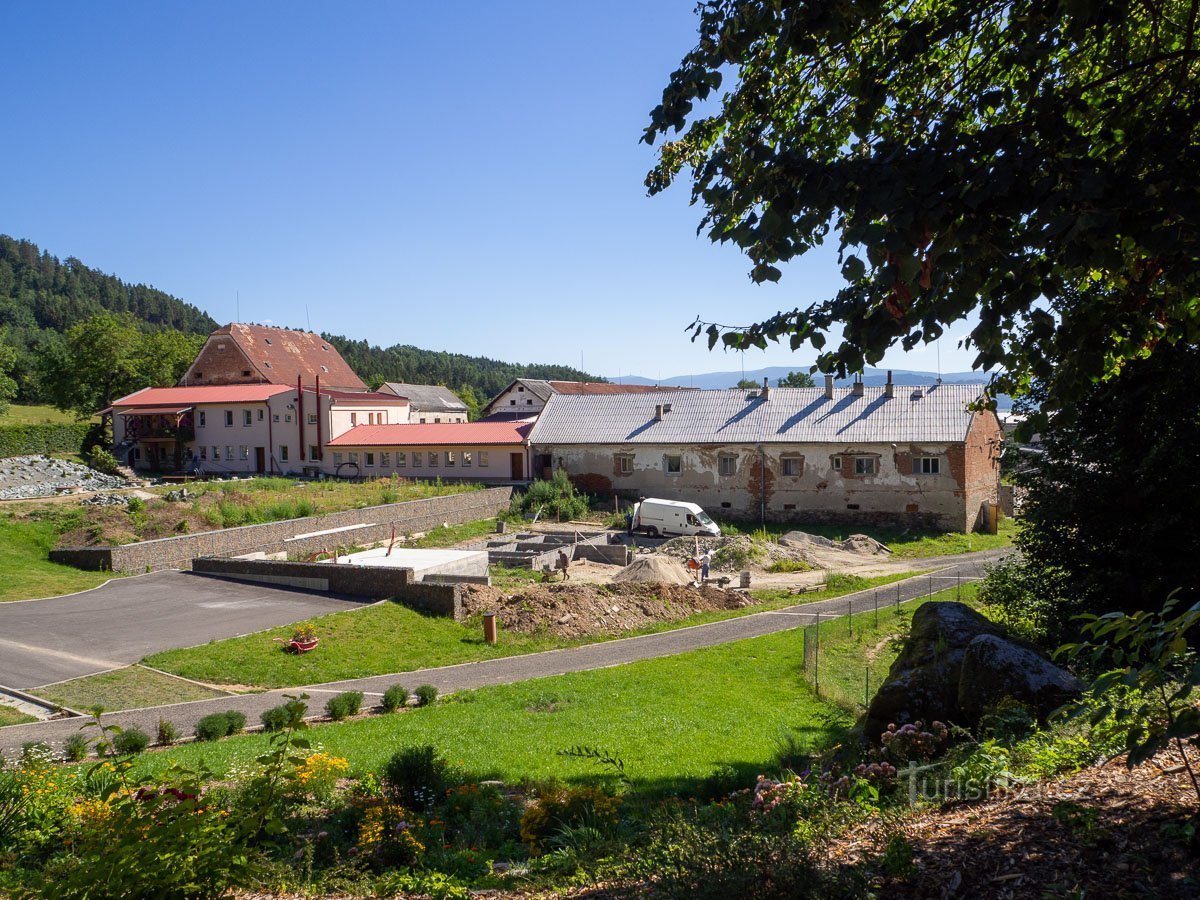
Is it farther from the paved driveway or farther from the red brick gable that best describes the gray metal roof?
the paved driveway

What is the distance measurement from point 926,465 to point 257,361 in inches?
1784

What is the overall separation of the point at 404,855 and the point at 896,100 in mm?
7739

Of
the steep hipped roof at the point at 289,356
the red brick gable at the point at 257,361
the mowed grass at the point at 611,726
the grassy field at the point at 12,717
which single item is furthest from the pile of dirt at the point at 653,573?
the steep hipped roof at the point at 289,356

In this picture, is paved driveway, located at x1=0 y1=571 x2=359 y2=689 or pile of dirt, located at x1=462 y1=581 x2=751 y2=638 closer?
paved driveway, located at x1=0 y1=571 x2=359 y2=689

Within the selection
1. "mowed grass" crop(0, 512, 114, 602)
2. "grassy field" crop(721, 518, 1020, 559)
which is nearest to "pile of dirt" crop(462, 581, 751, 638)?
"grassy field" crop(721, 518, 1020, 559)

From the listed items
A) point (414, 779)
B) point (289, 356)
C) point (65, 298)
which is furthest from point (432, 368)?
point (414, 779)

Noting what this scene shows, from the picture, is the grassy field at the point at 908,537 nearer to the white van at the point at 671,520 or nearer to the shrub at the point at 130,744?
the white van at the point at 671,520

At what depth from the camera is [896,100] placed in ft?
25.3

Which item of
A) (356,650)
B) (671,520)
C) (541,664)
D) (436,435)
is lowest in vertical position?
(541,664)

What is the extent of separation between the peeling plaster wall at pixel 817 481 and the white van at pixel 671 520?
16.4 feet

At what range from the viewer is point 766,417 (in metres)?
43.4

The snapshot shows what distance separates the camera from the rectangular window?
38719mm

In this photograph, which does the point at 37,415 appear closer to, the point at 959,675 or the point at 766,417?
the point at 766,417

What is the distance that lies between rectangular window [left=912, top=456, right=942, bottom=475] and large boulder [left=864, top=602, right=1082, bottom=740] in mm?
29597
